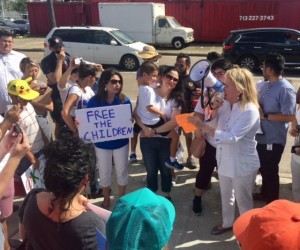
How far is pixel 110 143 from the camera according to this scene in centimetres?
400

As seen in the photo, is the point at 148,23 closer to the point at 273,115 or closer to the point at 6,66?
the point at 6,66

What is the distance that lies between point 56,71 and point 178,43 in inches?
596

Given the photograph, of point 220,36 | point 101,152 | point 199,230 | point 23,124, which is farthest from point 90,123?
point 220,36

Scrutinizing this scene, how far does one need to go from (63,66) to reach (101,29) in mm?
9329

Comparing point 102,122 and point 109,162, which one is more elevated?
point 102,122

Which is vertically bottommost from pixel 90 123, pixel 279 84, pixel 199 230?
pixel 199 230

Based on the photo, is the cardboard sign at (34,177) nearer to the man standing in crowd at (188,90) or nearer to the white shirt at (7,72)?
the white shirt at (7,72)

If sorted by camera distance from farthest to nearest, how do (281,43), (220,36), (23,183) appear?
(220,36) → (281,43) → (23,183)

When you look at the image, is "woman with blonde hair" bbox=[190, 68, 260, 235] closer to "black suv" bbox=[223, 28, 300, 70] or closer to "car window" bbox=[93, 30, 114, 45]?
"black suv" bbox=[223, 28, 300, 70]

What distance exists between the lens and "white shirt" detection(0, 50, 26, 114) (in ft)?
14.8

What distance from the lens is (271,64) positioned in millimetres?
3719

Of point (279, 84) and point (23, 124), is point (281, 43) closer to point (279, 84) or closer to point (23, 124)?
point (279, 84)

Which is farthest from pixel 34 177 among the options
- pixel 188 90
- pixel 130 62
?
pixel 130 62

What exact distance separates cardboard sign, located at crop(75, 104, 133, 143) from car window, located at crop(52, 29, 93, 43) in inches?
437
